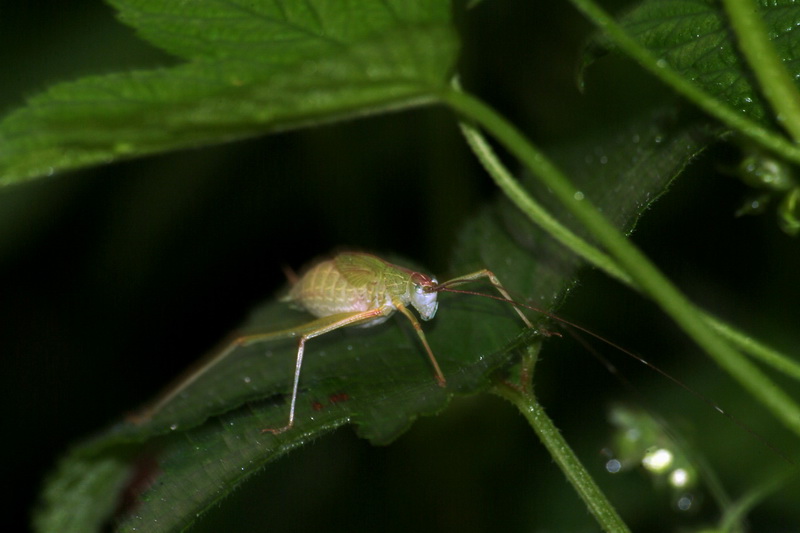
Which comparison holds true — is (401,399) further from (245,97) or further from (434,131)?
(434,131)

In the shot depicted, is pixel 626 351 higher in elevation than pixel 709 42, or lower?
lower

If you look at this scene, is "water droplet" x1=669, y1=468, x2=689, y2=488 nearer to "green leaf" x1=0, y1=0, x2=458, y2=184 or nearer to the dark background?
the dark background

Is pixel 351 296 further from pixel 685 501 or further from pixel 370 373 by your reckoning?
pixel 685 501

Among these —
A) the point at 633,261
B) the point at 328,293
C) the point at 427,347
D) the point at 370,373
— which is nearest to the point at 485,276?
the point at 427,347

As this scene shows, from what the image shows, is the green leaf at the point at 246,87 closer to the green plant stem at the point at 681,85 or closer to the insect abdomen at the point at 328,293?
the green plant stem at the point at 681,85

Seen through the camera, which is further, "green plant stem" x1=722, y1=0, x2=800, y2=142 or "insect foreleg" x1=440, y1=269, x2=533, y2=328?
"insect foreleg" x1=440, y1=269, x2=533, y2=328

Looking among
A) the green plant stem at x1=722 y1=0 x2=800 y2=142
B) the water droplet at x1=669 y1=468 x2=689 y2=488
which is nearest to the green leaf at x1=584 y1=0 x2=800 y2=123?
the green plant stem at x1=722 y1=0 x2=800 y2=142
